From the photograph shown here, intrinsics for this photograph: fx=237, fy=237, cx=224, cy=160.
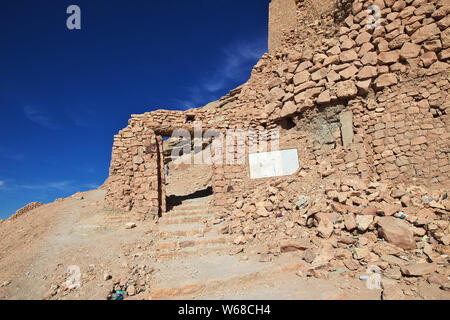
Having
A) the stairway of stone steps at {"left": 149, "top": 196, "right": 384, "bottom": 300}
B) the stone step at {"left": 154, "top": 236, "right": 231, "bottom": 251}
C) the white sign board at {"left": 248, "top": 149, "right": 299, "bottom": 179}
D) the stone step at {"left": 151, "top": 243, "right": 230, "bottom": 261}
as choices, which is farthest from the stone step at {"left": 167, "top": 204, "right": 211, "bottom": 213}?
the stone step at {"left": 151, "top": 243, "right": 230, "bottom": 261}

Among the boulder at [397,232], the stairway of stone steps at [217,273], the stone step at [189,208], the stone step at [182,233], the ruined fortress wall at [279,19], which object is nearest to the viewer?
the stairway of stone steps at [217,273]

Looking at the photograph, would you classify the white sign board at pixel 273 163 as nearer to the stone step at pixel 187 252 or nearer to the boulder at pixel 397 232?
the stone step at pixel 187 252

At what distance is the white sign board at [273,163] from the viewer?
7.69m

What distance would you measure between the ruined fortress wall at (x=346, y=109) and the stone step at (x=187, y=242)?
194 cm

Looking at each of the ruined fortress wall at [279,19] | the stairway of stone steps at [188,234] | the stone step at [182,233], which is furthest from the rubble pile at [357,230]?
the ruined fortress wall at [279,19]

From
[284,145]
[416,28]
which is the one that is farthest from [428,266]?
[416,28]

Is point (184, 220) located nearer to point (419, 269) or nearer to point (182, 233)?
point (182, 233)

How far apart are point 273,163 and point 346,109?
2.70 m

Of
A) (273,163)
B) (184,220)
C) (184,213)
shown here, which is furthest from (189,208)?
(273,163)

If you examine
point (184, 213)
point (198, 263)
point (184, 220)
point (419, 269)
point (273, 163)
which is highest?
point (273, 163)

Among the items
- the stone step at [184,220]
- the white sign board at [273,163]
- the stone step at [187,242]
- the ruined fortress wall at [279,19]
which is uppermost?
the ruined fortress wall at [279,19]

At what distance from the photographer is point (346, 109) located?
6.73m

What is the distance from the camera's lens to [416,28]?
236 inches

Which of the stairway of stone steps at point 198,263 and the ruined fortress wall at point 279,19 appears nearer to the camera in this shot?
the stairway of stone steps at point 198,263
